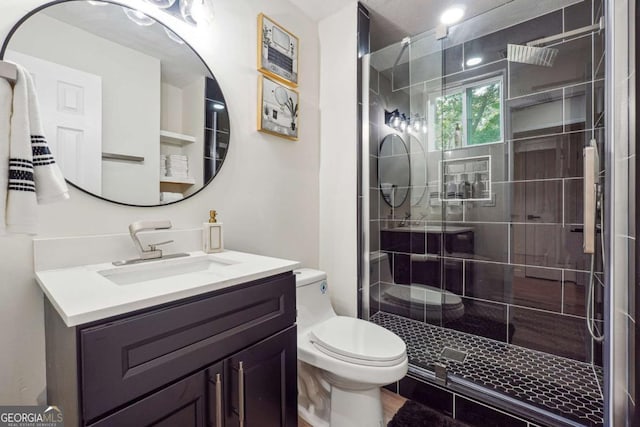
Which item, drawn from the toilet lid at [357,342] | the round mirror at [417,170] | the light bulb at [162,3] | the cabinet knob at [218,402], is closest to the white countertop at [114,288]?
the cabinet knob at [218,402]

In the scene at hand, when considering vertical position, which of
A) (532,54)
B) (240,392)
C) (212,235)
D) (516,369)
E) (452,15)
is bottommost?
(516,369)

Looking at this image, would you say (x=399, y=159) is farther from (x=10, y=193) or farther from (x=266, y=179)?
(x=10, y=193)

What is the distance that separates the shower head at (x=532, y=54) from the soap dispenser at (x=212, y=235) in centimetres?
228

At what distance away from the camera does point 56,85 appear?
96 centimetres

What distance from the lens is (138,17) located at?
115cm

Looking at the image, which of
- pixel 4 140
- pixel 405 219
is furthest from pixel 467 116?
pixel 4 140

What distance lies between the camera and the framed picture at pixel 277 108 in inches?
62.4

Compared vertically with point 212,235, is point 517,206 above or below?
above

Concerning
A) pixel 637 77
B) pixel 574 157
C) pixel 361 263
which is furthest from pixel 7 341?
pixel 574 157

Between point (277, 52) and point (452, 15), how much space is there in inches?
51.1

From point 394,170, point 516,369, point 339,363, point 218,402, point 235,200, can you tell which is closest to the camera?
point 218,402

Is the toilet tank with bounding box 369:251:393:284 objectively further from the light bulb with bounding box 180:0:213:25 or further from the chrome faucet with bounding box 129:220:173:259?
the light bulb with bounding box 180:0:213:25

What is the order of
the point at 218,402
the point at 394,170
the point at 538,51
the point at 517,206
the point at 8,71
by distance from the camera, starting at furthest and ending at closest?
1. the point at 394,170
2. the point at 517,206
3. the point at 538,51
4. the point at 218,402
5. the point at 8,71

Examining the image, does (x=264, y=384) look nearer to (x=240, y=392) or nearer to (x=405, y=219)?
(x=240, y=392)
